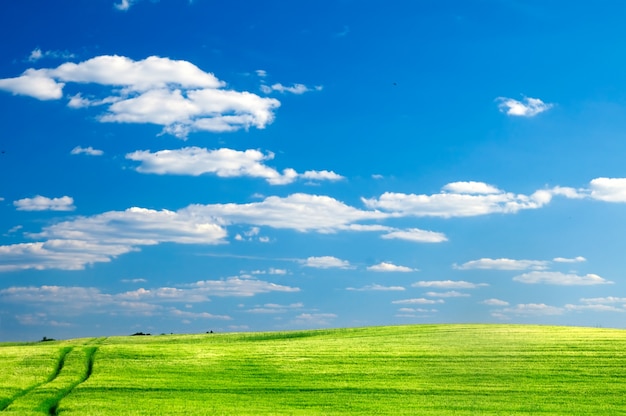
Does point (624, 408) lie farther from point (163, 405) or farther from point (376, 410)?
point (163, 405)

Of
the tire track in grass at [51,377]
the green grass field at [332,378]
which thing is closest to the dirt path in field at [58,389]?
the tire track in grass at [51,377]

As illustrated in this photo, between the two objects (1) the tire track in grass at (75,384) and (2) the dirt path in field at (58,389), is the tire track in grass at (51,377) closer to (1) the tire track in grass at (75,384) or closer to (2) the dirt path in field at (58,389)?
(2) the dirt path in field at (58,389)

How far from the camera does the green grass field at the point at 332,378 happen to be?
37.3m

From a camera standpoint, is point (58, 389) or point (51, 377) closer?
point (58, 389)

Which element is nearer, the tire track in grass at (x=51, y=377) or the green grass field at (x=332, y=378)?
the green grass field at (x=332, y=378)

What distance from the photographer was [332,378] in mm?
43344

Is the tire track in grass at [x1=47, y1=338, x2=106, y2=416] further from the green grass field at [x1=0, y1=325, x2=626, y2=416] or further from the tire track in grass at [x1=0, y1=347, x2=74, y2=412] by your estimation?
the tire track in grass at [x1=0, y1=347, x2=74, y2=412]

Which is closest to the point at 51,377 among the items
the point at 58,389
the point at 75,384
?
the point at 75,384

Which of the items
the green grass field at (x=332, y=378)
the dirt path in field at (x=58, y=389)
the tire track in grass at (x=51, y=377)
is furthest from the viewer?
the tire track in grass at (x=51, y=377)

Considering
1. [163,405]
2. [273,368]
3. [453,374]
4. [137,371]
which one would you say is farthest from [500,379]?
[137,371]

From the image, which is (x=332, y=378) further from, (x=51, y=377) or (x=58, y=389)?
(x=51, y=377)

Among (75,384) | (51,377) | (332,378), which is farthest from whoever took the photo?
(51,377)

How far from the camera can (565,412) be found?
35.8m

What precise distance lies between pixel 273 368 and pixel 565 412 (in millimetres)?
18528
